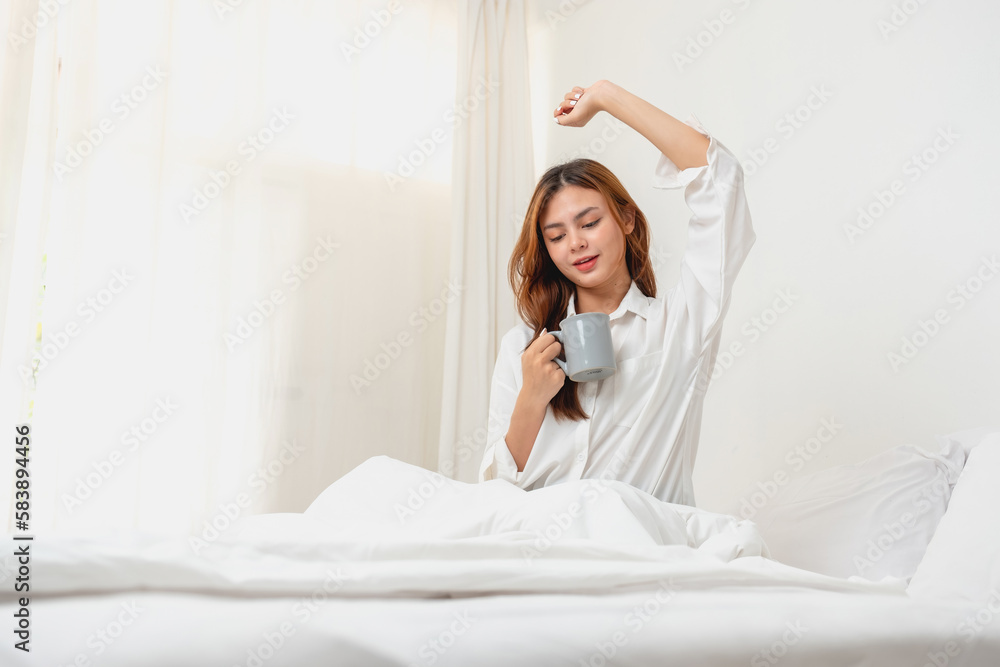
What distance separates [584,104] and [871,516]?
85 cm

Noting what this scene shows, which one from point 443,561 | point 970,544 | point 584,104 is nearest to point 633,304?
point 584,104

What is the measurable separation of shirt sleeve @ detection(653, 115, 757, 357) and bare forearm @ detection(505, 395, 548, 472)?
0.32 m

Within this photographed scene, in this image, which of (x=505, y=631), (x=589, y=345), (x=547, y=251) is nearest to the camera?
(x=505, y=631)

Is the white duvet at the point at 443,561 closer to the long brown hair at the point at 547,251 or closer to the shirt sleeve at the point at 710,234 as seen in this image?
the shirt sleeve at the point at 710,234

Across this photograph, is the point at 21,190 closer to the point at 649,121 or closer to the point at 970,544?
the point at 649,121

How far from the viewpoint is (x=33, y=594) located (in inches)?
20.5

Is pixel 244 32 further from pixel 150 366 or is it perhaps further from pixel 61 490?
pixel 61 490

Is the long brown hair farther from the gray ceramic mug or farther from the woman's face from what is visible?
the gray ceramic mug

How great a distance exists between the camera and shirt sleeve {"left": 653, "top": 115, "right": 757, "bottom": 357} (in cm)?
128

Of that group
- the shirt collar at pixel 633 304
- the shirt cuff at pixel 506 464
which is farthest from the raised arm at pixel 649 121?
the shirt cuff at pixel 506 464

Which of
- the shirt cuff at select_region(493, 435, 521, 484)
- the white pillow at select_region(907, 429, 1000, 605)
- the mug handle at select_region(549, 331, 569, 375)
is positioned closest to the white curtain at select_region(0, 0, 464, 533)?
the shirt cuff at select_region(493, 435, 521, 484)

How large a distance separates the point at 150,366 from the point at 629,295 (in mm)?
1231

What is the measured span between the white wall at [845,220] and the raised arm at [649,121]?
57 cm

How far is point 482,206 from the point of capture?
2.45 meters
